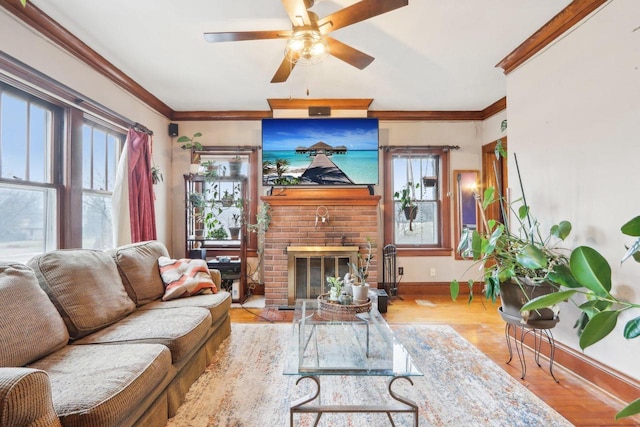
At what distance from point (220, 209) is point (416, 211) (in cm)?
270

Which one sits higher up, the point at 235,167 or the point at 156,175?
the point at 235,167

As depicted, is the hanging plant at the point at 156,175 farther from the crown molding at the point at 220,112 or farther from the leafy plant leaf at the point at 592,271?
the leafy plant leaf at the point at 592,271

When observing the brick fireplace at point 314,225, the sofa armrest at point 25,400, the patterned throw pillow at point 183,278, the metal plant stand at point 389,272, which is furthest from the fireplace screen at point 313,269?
Answer: the sofa armrest at point 25,400

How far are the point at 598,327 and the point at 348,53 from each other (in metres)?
2.03

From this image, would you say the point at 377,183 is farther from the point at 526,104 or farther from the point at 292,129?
the point at 526,104

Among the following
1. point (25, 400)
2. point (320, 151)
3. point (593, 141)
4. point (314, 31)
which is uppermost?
point (314, 31)

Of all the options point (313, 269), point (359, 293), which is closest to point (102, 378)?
point (359, 293)

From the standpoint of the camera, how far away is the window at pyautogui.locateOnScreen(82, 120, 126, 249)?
2.89m

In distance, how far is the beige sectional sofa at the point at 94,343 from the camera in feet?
3.61

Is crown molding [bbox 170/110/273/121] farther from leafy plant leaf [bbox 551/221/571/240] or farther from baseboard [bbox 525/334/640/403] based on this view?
baseboard [bbox 525/334/640/403]

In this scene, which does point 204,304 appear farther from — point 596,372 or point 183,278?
point 596,372

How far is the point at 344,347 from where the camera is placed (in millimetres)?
1870

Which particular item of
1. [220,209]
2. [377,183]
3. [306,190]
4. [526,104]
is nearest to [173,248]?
[220,209]

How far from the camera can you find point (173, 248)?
14.3ft
